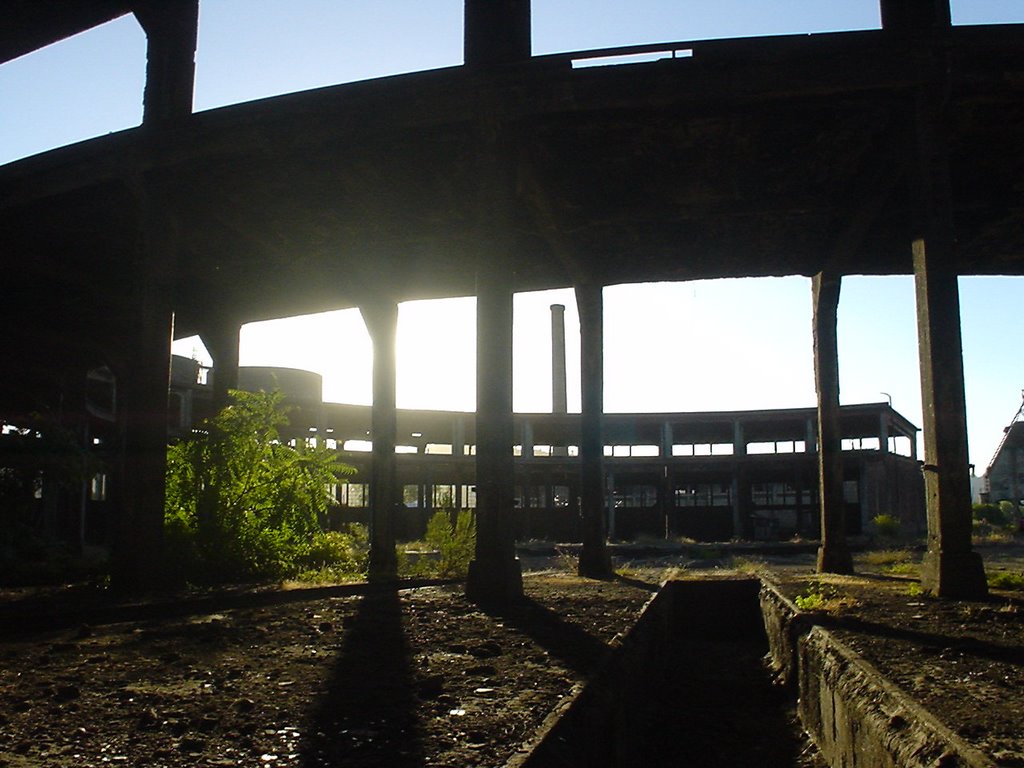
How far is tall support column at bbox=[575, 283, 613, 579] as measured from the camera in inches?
416

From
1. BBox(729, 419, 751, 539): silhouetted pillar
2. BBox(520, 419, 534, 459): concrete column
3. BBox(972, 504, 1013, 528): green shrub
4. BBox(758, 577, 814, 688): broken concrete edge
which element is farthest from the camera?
BBox(972, 504, 1013, 528): green shrub

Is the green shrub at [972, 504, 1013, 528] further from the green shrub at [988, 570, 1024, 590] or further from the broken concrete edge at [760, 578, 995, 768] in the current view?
the broken concrete edge at [760, 578, 995, 768]

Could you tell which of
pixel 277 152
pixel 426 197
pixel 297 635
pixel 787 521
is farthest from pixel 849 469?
pixel 297 635

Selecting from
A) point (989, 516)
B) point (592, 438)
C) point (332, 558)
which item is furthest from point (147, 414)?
point (989, 516)

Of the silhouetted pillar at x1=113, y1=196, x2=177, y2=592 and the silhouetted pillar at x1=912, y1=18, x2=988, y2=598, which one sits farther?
the silhouetted pillar at x1=113, y1=196, x2=177, y2=592

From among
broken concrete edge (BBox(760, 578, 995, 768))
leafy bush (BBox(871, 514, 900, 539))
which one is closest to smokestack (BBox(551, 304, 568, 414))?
leafy bush (BBox(871, 514, 900, 539))

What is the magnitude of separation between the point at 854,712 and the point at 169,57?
9232mm

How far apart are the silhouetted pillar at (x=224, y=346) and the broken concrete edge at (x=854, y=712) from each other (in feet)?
29.7

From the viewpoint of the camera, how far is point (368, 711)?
2.90 metres

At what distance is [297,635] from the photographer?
191 inches

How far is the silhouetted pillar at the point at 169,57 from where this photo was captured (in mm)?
8883

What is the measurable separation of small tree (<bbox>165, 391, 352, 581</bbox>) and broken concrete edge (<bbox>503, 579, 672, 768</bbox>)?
15.1 feet

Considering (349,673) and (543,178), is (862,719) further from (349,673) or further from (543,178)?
(543,178)

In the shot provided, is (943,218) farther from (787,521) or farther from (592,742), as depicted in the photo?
(787,521)
